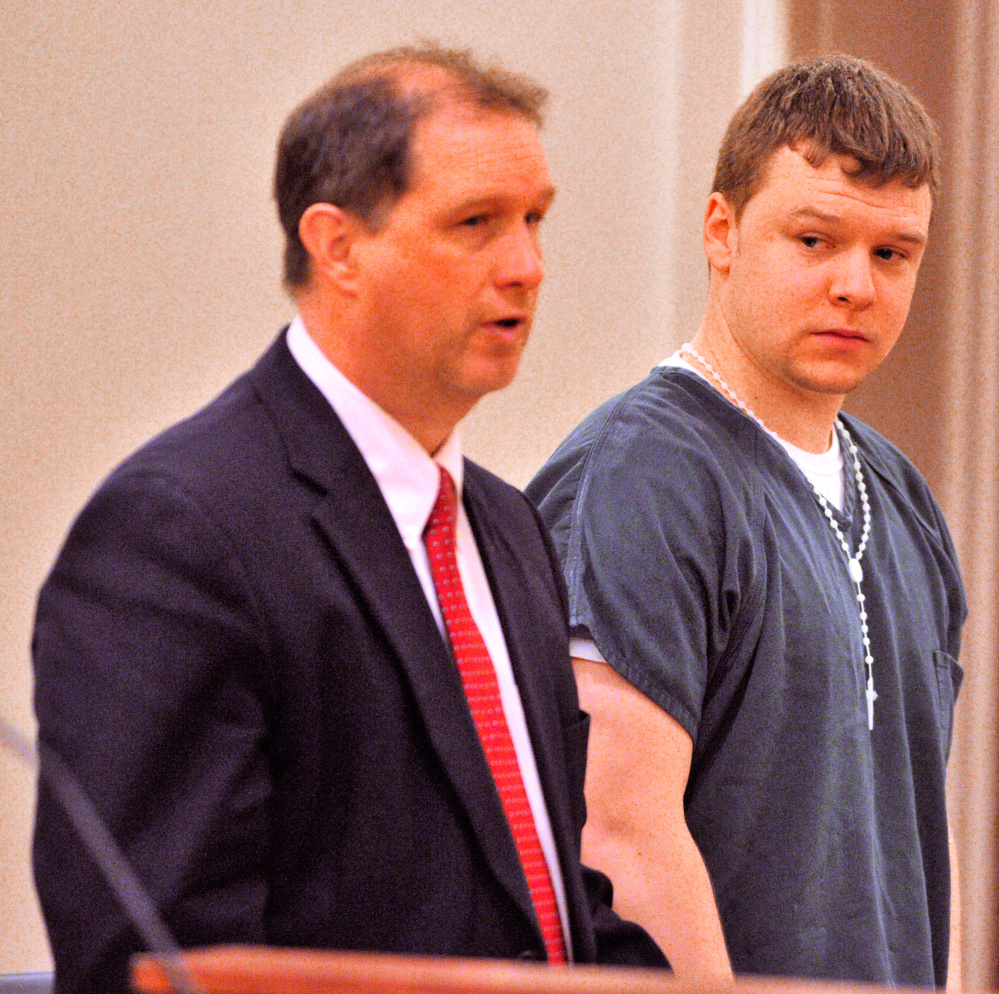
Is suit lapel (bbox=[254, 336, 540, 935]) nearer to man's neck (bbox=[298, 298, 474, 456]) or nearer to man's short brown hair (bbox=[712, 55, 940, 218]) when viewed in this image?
man's neck (bbox=[298, 298, 474, 456])

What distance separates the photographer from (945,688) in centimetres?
164

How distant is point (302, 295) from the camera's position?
1060 mm

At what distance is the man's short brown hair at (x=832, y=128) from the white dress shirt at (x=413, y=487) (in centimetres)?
66

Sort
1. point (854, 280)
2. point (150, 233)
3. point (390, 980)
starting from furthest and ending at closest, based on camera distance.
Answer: point (150, 233) → point (854, 280) → point (390, 980)

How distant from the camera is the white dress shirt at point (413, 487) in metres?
1.04

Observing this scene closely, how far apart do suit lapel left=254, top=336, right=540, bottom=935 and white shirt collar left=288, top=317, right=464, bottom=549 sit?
0.5 inches

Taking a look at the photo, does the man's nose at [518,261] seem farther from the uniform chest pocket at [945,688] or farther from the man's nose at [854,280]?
the uniform chest pocket at [945,688]

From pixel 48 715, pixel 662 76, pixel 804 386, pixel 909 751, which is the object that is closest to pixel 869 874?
pixel 909 751

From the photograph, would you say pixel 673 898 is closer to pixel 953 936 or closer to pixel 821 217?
pixel 953 936

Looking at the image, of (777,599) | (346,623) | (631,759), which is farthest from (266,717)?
(777,599)

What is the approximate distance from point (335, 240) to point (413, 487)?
7.0 inches

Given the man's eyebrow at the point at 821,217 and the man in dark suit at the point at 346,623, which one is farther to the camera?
the man's eyebrow at the point at 821,217

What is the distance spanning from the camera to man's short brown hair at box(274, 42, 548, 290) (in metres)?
1.01

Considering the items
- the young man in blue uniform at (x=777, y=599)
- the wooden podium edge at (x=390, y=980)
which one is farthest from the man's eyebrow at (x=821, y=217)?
the wooden podium edge at (x=390, y=980)
